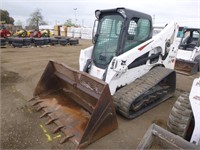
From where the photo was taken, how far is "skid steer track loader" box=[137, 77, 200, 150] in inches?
65.9

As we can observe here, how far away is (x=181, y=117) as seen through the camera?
2252 mm

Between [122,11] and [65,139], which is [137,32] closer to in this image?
[122,11]

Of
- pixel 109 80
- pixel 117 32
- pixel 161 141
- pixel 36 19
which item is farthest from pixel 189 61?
pixel 36 19

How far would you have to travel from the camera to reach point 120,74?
3.21 meters

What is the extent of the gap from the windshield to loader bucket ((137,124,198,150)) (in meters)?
1.95

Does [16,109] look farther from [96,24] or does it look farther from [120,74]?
[96,24]

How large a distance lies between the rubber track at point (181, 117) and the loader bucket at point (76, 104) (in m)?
0.87

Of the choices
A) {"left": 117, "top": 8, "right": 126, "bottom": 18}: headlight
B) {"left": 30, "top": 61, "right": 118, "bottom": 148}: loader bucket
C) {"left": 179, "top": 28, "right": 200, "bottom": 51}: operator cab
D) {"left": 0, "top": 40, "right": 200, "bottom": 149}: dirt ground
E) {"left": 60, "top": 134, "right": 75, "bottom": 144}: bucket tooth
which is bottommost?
{"left": 0, "top": 40, "right": 200, "bottom": 149}: dirt ground

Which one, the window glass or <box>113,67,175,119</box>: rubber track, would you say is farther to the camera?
the window glass

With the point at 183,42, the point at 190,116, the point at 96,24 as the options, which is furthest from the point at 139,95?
the point at 183,42

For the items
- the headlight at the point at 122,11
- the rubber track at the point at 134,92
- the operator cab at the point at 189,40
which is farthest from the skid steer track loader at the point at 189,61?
the headlight at the point at 122,11

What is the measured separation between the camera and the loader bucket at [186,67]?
6910mm

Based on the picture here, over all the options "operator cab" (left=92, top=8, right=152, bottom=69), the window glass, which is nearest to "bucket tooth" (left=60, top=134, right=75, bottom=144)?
"operator cab" (left=92, top=8, right=152, bottom=69)

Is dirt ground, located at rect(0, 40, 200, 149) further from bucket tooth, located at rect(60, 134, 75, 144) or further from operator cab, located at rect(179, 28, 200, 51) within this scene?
operator cab, located at rect(179, 28, 200, 51)
